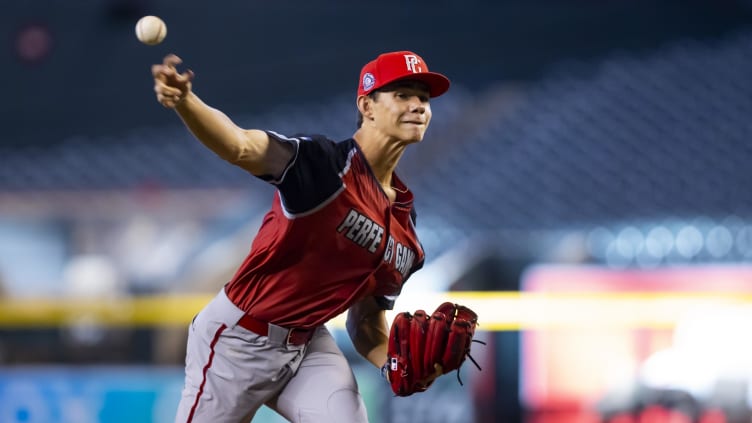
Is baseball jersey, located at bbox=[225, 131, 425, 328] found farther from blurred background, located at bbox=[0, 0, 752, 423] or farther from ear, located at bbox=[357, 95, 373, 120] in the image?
blurred background, located at bbox=[0, 0, 752, 423]

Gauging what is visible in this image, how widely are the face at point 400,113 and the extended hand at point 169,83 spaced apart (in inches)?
27.6

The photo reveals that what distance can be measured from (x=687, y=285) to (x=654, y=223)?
279 cm

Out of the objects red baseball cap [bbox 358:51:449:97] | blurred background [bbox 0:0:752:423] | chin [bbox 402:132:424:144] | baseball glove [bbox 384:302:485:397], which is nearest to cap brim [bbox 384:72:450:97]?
red baseball cap [bbox 358:51:449:97]

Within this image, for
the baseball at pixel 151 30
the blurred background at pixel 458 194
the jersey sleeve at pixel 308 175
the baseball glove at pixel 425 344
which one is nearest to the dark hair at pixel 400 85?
the jersey sleeve at pixel 308 175

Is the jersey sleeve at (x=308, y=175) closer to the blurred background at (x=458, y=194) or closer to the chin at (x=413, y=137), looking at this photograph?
the chin at (x=413, y=137)

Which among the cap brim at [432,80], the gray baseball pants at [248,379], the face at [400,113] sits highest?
the cap brim at [432,80]

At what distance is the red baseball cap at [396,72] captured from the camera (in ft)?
8.16

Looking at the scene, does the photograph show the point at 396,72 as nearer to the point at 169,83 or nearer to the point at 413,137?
the point at 413,137

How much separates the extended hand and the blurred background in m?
2.72

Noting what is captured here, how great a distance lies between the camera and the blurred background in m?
4.57

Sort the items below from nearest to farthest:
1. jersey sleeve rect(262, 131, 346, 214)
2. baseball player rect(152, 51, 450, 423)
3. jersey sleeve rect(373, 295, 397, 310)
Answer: jersey sleeve rect(262, 131, 346, 214)
baseball player rect(152, 51, 450, 423)
jersey sleeve rect(373, 295, 397, 310)

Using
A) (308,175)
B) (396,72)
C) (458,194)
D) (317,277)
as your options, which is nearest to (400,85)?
(396,72)

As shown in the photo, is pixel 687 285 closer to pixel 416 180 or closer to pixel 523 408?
pixel 523 408

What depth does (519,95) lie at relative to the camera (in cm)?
834
